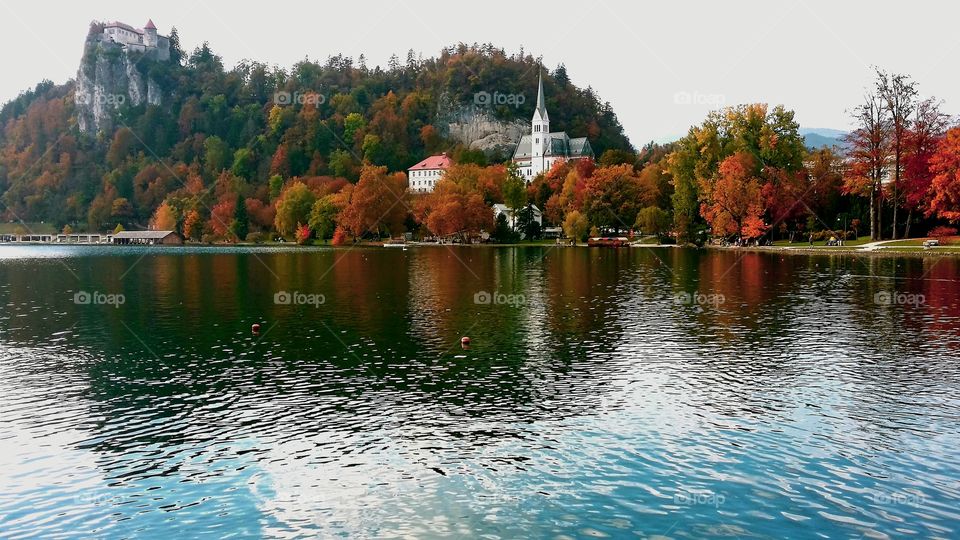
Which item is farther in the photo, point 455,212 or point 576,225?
point 455,212

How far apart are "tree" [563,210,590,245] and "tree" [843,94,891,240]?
47.6 meters

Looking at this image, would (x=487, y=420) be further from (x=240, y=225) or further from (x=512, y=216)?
(x=240, y=225)

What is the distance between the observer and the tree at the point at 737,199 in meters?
110

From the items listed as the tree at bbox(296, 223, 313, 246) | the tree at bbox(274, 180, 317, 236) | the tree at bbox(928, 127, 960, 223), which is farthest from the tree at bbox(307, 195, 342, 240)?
the tree at bbox(928, 127, 960, 223)

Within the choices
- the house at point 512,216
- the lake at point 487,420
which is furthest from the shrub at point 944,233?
the house at point 512,216

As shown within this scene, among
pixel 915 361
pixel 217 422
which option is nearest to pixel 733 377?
pixel 915 361

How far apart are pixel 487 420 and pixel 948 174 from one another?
85.4 metres

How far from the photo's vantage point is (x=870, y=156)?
98.8 metres

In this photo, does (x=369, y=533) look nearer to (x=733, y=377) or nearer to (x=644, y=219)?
(x=733, y=377)

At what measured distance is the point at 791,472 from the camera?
18734 mm

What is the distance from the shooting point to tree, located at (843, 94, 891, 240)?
99188 mm

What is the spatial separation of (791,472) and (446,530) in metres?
9.09

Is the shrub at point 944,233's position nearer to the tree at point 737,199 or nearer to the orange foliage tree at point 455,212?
the tree at point 737,199

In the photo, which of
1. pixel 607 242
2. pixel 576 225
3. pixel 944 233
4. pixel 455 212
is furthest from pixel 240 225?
pixel 944 233
